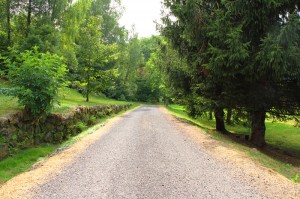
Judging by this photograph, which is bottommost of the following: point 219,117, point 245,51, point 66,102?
point 219,117

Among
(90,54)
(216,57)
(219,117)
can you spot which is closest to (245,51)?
(216,57)

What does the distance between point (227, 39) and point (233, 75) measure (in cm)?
142

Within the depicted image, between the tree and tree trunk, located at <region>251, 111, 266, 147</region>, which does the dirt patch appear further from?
the tree

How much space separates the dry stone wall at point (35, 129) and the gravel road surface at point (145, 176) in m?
2.24

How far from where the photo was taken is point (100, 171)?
5551 mm

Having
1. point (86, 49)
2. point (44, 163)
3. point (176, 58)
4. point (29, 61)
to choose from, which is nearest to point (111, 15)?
point (86, 49)

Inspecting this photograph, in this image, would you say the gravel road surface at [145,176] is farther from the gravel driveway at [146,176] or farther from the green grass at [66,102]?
the green grass at [66,102]

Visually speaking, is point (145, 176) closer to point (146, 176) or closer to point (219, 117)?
point (146, 176)

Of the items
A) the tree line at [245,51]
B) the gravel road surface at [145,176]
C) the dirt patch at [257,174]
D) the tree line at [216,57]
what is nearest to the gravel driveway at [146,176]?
the gravel road surface at [145,176]

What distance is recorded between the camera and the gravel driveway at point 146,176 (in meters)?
4.38

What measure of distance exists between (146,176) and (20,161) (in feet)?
12.7

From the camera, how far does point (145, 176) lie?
204 inches

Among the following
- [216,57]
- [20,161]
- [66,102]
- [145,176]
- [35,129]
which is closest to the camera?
[145,176]

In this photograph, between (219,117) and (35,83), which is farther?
(219,117)
